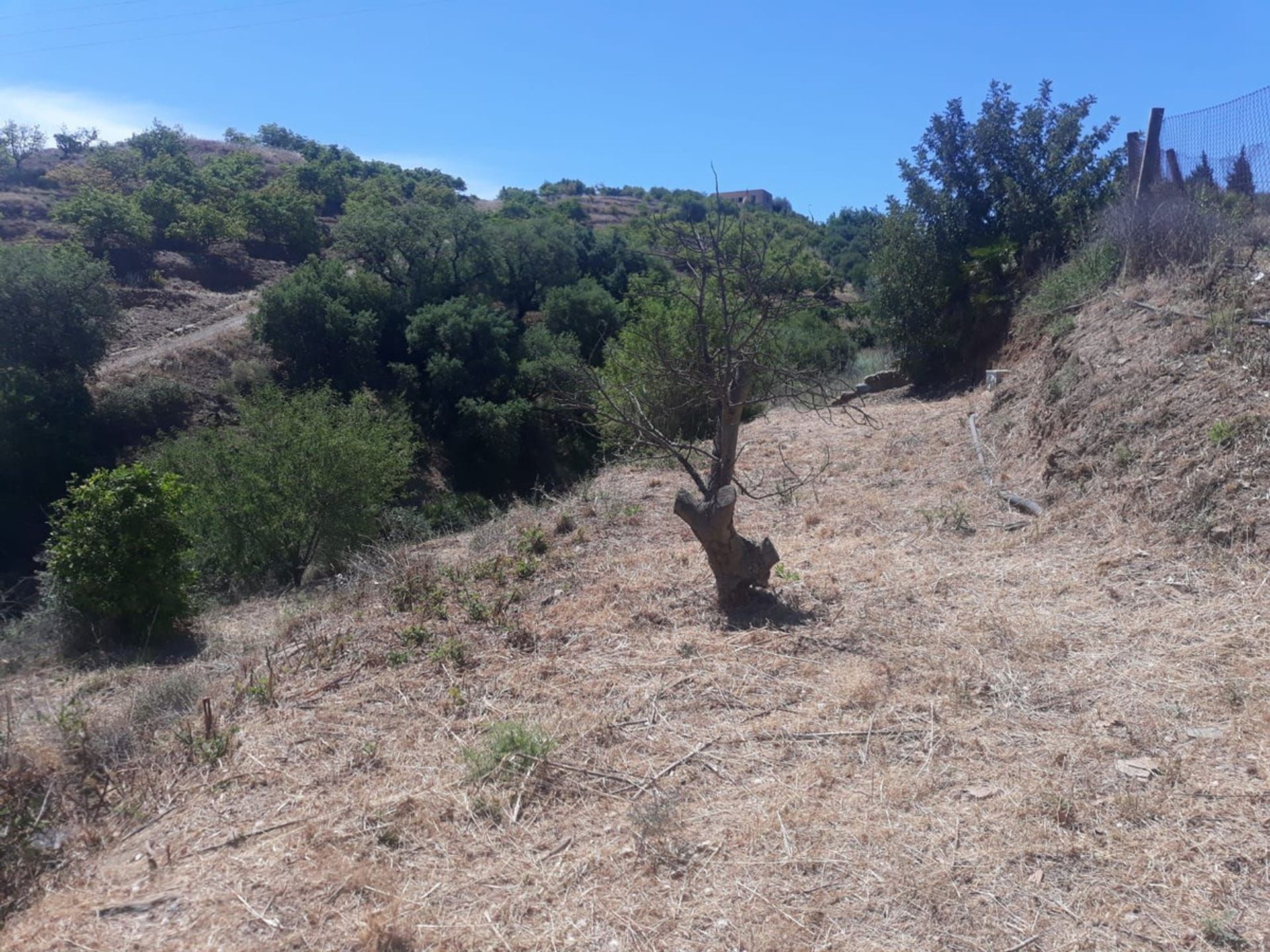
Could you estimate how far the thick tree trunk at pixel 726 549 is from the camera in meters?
5.74

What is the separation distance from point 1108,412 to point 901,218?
1026cm

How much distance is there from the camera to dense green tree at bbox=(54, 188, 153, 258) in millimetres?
34656

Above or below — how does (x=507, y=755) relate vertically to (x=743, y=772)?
above

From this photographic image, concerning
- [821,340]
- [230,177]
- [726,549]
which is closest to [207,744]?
[726,549]

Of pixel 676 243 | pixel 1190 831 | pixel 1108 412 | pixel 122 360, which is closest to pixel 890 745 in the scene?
pixel 1190 831

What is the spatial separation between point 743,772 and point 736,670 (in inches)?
41.7

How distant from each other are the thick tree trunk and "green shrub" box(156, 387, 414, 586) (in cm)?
951

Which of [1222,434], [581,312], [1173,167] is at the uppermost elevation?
[581,312]

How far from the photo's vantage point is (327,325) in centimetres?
3023

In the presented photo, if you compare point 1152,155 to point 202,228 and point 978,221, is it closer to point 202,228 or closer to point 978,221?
point 978,221

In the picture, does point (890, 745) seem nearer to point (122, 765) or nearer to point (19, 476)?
point (122, 765)

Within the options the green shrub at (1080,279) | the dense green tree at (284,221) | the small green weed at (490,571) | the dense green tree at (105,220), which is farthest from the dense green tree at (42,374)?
the green shrub at (1080,279)

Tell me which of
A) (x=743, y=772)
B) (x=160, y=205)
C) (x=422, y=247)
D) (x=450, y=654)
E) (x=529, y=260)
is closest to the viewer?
(x=743, y=772)

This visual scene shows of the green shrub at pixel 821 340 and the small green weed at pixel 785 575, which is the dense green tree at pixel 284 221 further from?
the small green weed at pixel 785 575
